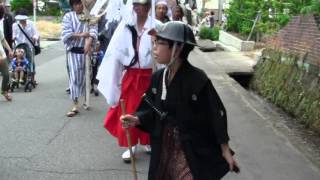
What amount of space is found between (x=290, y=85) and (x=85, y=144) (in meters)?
5.18

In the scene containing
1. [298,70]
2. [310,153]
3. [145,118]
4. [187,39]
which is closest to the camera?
[187,39]

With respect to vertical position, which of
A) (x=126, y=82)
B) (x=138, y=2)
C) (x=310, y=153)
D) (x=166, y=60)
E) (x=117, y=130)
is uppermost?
(x=138, y=2)

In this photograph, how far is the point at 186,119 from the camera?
3.86 m

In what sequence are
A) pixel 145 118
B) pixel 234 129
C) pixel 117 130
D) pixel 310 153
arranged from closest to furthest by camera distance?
pixel 145 118
pixel 117 130
pixel 310 153
pixel 234 129

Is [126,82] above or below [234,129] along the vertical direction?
above

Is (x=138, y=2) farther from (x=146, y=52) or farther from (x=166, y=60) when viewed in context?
(x=166, y=60)

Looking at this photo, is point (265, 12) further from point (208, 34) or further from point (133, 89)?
point (133, 89)

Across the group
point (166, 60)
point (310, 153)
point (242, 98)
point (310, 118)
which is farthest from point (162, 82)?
point (242, 98)

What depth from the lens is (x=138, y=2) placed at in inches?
240

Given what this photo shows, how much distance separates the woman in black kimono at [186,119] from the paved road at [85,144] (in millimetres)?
2334

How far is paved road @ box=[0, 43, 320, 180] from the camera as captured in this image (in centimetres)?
639

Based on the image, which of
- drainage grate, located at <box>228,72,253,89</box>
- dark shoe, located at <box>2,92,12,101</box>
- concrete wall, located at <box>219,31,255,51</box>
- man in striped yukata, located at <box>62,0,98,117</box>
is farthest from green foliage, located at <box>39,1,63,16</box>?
man in striped yukata, located at <box>62,0,98,117</box>

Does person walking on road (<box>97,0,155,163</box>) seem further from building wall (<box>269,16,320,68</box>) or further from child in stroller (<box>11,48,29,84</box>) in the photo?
child in stroller (<box>11,48,29,84</box>)

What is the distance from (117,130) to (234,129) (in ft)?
10.3
